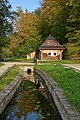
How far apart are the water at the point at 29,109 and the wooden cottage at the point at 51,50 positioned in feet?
130

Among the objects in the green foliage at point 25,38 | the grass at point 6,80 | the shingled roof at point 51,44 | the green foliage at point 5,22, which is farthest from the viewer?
the green foliage at point 25,38

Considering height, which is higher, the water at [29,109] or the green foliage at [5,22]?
the green foliage at [5,22]

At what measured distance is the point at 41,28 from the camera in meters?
64.0

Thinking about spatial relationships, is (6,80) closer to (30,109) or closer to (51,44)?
(30,109)

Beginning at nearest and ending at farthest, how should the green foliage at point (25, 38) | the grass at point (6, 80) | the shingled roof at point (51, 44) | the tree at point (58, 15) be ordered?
the grass at point (6, 80) → the tree at point (58, 15) → the shingled roof at point (51, 44) → the green foliage at point (25, 38)

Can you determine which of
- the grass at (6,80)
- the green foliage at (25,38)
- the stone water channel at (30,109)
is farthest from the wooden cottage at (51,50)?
the stone water channel at (30,109)

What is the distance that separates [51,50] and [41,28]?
1065 cm

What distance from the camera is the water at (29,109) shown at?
35.3 ft

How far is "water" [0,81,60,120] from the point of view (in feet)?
35.3

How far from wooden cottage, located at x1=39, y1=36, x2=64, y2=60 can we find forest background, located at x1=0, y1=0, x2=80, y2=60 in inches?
61.7

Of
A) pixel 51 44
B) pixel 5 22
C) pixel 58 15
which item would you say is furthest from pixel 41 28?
pixel 5 22

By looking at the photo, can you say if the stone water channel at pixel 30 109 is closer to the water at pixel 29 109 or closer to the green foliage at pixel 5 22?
the water at pixel 29 109

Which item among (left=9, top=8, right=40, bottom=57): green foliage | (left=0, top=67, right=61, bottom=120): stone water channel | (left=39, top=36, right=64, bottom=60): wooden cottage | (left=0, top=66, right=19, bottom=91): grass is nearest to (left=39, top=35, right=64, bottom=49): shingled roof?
(left=39, top=36, right=64, bottom=60): wooden cottage

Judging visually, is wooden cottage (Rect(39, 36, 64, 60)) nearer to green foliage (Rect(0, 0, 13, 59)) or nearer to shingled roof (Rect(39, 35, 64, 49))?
shingled roof (Rect(39, 35, 64, 49))
